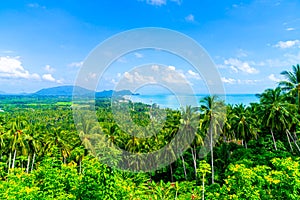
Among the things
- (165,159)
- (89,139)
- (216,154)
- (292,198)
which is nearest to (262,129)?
(216,154)

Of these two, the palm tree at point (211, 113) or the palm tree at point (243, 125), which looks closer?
the palm tree at point (211, 113)

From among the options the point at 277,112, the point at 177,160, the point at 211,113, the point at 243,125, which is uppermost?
the point at 277,112

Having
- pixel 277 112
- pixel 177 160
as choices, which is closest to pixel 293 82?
pixel 277 112

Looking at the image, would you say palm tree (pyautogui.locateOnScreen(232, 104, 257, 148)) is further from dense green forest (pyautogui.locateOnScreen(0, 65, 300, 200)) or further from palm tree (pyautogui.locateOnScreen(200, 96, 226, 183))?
palm tree (pyautogui.locateOnScreen(200, 96, 226, 183))

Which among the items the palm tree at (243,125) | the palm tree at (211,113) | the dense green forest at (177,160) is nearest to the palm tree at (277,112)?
the dense green forest at (177,160)

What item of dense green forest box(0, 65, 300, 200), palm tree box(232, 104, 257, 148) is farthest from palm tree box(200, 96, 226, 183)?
palm tree box(232, 104, 257, 148)

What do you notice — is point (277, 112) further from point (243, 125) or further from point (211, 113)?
point (211, 113)

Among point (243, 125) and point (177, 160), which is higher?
point (243, 125)

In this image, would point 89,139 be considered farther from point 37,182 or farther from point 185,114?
Answer: point 37,182

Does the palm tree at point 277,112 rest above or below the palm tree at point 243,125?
above

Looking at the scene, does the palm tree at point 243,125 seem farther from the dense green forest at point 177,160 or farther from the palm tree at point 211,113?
the palm tree at point 211,113
